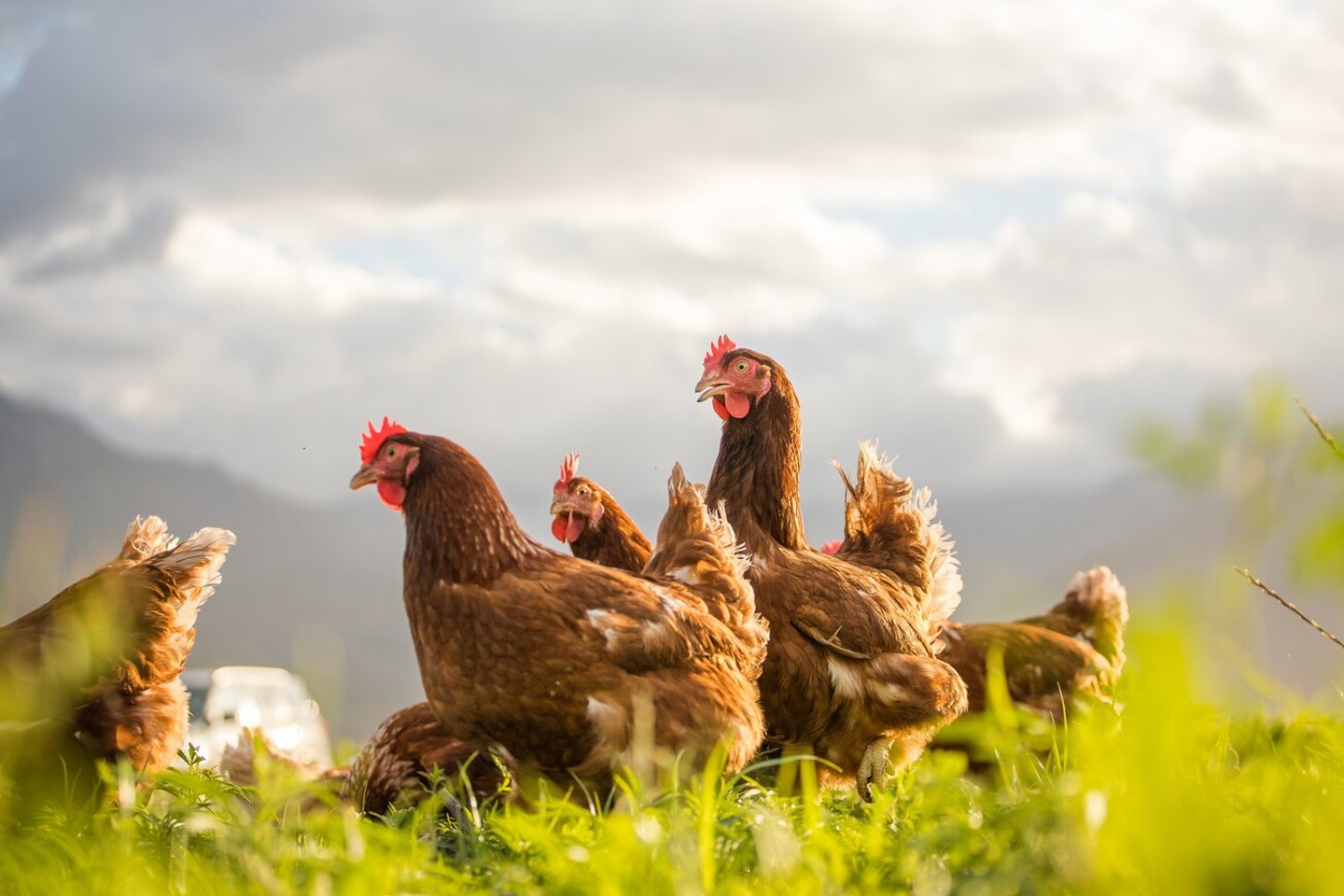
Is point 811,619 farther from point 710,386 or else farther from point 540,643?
point 540,643

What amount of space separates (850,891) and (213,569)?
158 inches

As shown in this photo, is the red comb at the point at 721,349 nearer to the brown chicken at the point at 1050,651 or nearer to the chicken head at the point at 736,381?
the chicken head at the point at 736,381

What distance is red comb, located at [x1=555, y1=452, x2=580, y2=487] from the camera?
18.0ft

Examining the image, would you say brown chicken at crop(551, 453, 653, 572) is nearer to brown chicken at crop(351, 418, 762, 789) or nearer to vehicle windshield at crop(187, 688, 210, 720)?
brown chicken at crop(351, 418, 762, 789)

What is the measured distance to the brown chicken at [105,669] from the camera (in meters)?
5.07

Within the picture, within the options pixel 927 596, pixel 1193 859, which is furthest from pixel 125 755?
pixel 1193 859

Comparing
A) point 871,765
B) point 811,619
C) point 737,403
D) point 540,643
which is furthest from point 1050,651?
point 540,643

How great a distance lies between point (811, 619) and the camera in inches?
199

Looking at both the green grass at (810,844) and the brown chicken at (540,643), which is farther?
the brown chicken at (540,643)

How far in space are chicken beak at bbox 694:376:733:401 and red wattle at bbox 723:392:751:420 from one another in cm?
6

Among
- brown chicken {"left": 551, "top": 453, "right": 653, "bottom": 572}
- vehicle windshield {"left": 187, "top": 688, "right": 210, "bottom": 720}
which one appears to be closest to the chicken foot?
brown chicken {"left": 551, "top": 453, "right": 653, "bottom": 572}

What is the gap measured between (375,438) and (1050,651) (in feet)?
14.2

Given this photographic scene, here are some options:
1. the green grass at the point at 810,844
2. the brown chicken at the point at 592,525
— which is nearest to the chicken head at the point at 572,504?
the brown chicken at the point at 592,525

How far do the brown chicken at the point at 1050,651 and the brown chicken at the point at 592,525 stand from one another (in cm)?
201
